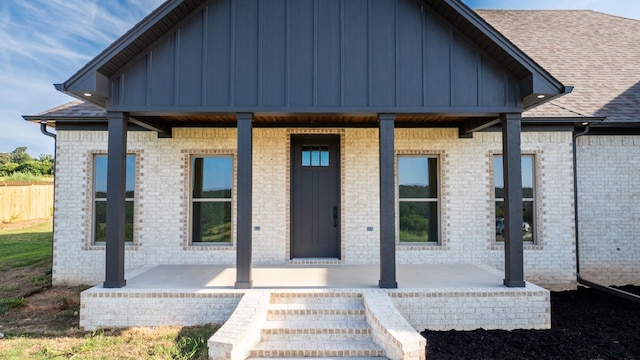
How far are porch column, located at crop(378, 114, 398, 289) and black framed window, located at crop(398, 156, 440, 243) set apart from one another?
84.8 inches

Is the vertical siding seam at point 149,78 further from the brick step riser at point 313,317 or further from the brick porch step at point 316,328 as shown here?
the brick step riser at point 313,317

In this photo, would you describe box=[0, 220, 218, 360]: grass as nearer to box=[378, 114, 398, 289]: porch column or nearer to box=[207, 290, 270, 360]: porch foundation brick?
box=[207, 290, 270, 360]: porch foundation brick

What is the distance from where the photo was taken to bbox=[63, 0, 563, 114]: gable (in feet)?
17.9

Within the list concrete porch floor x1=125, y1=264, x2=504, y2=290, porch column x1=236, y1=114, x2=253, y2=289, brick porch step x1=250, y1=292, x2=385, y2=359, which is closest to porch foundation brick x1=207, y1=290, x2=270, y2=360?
brick porch step x1=250, y1=292, x2=385, y2=359

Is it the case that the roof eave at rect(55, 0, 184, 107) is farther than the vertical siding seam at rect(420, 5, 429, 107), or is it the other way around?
the vertical siding seam at rect(420, 5, 429, 107)

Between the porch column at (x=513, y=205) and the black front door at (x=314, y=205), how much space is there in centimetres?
311

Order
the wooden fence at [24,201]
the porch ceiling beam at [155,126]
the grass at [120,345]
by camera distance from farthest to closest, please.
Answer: the wooden fence at [24,201]
the porch ceiling beam at [155,126]
the grass at [120,345]

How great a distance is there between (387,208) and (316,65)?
2.32 metres

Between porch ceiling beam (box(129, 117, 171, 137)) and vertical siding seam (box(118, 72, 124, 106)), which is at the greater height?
vertical siding seam (box(118, 72, 124, 106))

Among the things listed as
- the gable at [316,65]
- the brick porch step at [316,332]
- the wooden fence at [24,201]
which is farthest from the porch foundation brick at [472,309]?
the wooden fence at [24,201]

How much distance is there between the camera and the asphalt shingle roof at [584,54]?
7.78 metres

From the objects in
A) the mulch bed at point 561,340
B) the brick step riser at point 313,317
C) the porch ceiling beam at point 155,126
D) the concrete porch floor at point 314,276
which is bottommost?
the mulch bed at point 561,340

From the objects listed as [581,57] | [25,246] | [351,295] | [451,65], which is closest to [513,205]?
[451,65]

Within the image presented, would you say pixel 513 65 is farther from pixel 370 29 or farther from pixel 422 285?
pixel 422 285
